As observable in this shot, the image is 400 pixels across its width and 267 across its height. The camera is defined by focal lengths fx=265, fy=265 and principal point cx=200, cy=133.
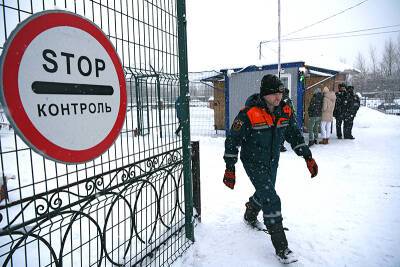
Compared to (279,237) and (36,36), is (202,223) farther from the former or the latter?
(36,36)

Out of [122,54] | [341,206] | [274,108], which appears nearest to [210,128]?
[341,206]

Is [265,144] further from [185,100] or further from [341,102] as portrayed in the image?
[341,102]

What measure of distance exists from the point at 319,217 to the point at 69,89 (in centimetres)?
375

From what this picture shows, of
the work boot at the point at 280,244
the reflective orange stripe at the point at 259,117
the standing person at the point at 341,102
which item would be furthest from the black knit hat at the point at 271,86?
the standing person at the point at 341,102

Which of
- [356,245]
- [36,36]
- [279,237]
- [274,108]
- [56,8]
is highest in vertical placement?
[56,8]

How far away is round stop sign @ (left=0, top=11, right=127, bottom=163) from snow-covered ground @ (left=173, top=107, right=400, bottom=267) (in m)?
1.84

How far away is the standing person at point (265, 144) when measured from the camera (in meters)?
2.88

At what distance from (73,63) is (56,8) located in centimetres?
31

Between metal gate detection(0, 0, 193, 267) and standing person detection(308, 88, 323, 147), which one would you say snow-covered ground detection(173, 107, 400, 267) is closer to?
metal gate detection(0, 0, 193, 267)

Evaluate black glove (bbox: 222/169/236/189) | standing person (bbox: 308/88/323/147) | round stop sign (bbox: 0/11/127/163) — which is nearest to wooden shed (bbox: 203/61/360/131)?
standing person (bbox: 308/88/323/147)

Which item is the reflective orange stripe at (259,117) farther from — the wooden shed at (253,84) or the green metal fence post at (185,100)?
the wooden shed at (253,84)

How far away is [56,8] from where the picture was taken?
153cm

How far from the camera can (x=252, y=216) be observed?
358 cm

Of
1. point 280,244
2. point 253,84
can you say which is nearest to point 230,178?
point 280,244
